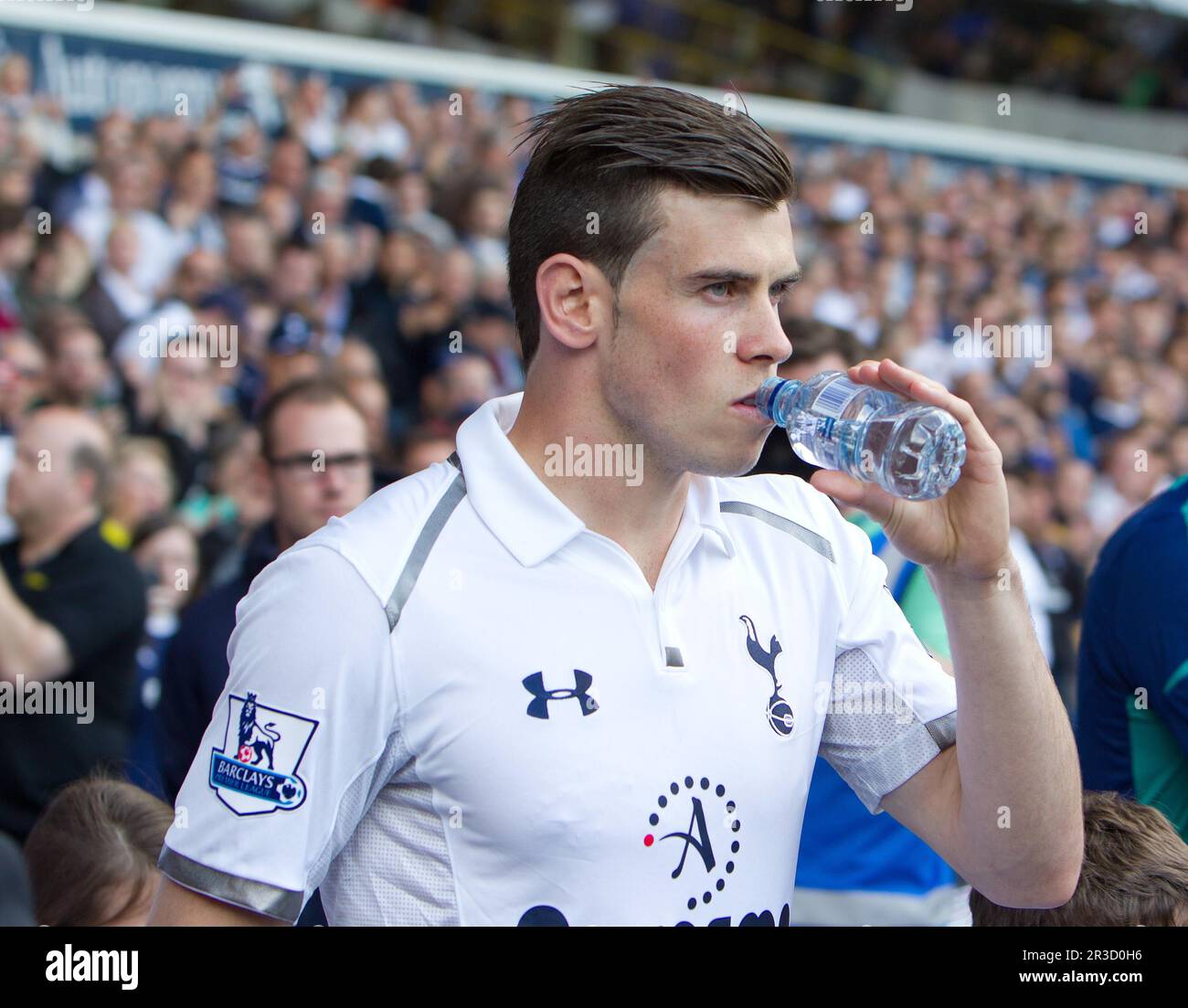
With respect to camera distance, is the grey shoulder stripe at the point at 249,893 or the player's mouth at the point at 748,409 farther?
the player's mouth at the point at 748,409

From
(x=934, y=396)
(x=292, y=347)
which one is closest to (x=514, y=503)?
(x=934, y=396)

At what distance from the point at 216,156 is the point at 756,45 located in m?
9.24

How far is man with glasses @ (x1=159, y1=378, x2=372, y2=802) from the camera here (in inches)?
124

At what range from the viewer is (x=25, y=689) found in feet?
11.4

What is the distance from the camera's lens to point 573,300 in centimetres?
182

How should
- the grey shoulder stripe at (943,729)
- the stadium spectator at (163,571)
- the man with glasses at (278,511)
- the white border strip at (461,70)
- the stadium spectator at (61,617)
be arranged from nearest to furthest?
the grey shoulder stripe at (943,729)
the man with glasses at (278,511)
the stadium spectator at (61,617)
the stadium spectator at (163,571)
the white border strip at (461,70)

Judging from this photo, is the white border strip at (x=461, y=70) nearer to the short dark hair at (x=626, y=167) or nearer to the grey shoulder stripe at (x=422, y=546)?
the short dark hair at (x=626, y=167)

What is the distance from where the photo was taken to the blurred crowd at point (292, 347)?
353 cm

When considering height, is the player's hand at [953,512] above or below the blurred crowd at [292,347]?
below

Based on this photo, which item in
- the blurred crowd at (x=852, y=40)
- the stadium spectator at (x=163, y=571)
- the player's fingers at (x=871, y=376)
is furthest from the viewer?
the blurred crowd at (x=852, y=40)

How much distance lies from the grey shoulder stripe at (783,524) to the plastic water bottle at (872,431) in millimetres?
217

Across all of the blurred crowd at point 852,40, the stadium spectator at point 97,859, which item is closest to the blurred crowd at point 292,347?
the stadium spectator at point 97,859

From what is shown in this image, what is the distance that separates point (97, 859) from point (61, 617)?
1331 mm

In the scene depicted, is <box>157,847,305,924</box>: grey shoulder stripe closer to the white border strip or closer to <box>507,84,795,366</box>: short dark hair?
<box>507,84,795,366</box>: short dark hair
